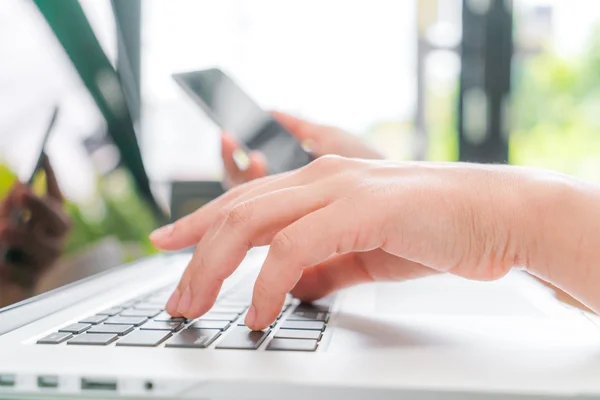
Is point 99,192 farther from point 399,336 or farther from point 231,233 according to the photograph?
point 399,336

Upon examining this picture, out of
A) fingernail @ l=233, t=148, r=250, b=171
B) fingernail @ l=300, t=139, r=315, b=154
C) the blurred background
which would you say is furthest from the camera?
the blurred background

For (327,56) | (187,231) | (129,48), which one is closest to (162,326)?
(187,231)

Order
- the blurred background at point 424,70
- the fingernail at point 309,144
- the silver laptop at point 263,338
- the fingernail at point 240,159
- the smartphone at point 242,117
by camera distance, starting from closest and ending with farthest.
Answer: the silver laptop at point 263,338, the smartphone at point 242,117, the fingernail at point 309,144, the fingernail at point 240,159, the blurred background at point 424,70

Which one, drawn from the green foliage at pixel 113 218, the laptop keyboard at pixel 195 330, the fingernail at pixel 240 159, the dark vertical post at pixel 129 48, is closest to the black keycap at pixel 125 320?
the laptop keyboard at pixel 195 330

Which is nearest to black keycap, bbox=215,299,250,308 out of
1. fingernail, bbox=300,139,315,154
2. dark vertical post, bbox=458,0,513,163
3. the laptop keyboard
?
the laptop keyboard

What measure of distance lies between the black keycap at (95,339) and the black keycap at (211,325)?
0.22ft

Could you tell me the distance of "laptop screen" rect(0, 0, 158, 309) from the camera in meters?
0.65

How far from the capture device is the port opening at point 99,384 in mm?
357

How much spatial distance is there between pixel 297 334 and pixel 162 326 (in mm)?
116

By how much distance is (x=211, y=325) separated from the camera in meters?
0.50

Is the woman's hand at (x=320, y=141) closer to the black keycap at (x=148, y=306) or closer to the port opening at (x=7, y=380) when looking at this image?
the black keycap at (x=148, y=306)

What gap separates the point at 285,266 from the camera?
47 cm

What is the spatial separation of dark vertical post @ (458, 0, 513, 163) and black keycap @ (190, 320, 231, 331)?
151 cm

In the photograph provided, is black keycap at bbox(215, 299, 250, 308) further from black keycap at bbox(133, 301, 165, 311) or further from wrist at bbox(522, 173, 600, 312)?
wrist at bbox(522, 173, 600, 312)
